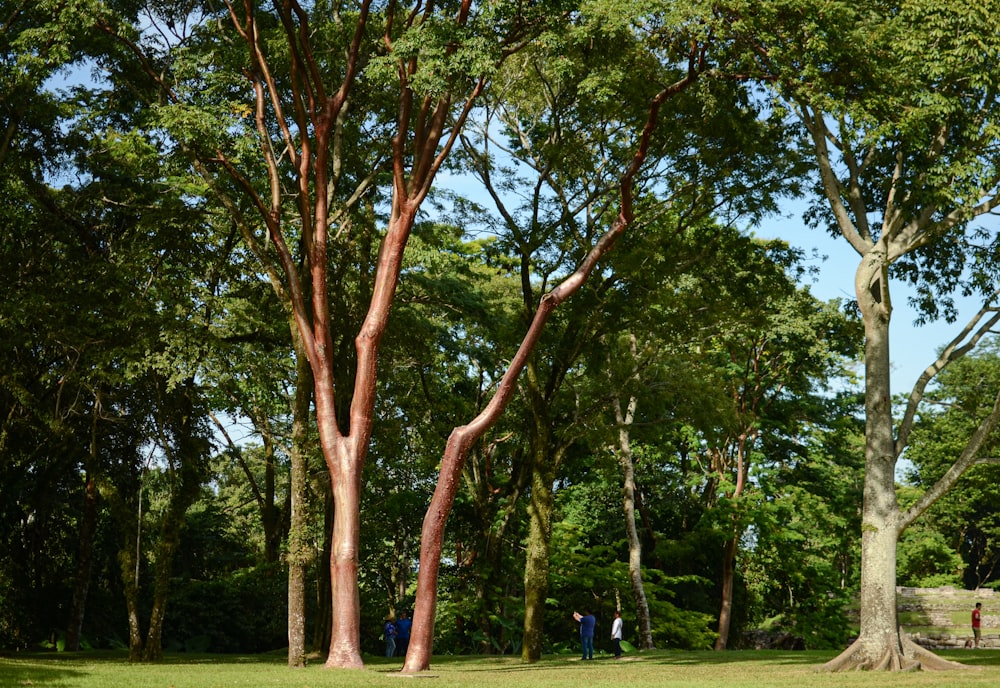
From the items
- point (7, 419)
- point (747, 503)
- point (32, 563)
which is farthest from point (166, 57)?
point (747, 503)

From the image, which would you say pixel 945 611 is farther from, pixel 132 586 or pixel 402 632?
pixel 132 586

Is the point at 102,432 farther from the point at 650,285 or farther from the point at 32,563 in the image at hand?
the point at 650,285

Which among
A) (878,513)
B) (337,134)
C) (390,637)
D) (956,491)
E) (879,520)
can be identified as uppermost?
(337,134)

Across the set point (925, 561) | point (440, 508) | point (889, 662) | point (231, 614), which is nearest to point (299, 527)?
point (440, 508)

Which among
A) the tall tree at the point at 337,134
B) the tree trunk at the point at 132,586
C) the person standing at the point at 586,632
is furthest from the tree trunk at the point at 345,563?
the person standing at the point at 586,632

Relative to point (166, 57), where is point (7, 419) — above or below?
below

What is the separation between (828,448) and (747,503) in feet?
13.3

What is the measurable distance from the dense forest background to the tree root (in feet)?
17.9

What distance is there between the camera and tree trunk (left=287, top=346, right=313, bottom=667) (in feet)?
57.7

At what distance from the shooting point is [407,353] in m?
23.9

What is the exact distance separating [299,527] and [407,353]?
681 centimetres

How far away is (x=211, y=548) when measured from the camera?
31.1 m

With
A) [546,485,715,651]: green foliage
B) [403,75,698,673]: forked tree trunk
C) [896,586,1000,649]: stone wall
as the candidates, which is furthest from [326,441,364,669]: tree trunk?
[896,586,1000,649]: stone wall

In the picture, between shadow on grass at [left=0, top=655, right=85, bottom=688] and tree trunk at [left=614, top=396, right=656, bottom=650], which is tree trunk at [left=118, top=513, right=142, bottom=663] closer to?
shadow on grass at [left=0, top=655, right=85, bottom=688]
